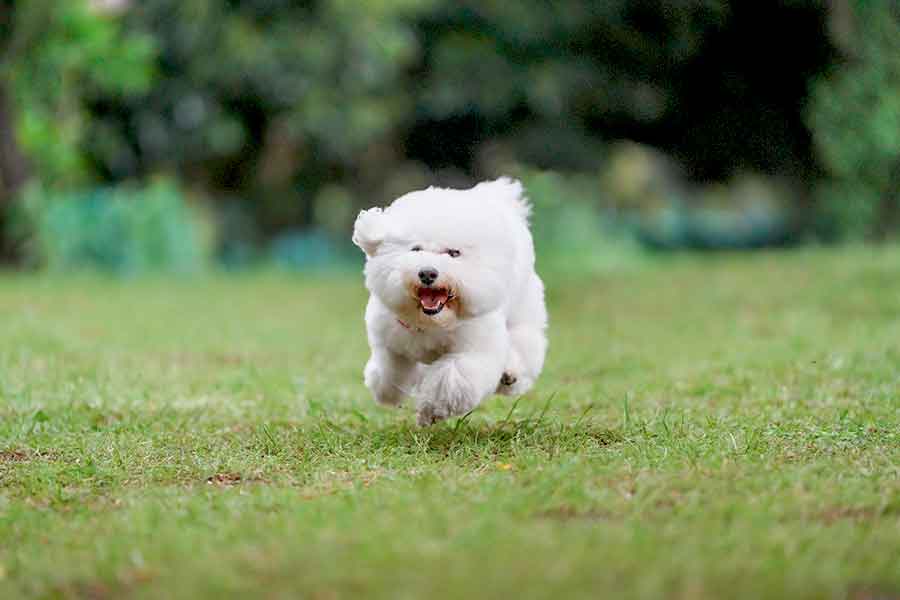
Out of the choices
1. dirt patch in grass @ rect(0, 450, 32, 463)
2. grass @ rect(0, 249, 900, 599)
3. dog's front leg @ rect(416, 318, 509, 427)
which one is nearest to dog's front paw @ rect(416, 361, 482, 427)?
dog's front leg @ rect(416, 318, 509, 427)

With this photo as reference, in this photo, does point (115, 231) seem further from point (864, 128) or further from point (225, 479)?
point (225, 479)

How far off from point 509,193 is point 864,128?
18897mm

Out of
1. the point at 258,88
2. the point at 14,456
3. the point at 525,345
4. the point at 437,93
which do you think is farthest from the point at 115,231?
the point at 525,345

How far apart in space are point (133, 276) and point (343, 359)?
1055cm

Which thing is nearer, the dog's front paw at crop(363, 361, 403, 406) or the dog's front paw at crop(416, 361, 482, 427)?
the dog's front paw at crop(416, 361, 482, 427)

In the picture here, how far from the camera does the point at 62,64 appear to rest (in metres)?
20.4

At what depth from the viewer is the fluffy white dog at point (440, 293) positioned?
520cm

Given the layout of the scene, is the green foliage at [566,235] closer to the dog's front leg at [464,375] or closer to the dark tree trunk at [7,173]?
the dark tree trunk at [7,173]

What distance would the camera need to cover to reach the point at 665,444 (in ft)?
17.7

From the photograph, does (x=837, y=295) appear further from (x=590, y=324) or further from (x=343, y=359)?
(x=343, y=359)

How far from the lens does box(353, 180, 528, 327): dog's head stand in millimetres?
5160

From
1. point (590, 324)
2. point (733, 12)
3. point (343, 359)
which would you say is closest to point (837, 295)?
point (590, 324)

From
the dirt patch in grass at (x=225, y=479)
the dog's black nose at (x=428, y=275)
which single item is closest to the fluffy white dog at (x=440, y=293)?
the dog's black nose at (x=428, y=275)

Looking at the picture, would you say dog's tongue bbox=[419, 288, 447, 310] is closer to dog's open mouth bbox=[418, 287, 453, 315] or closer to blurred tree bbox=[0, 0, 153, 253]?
dog's open mouth bbox=[418, 287, 453, 315]
